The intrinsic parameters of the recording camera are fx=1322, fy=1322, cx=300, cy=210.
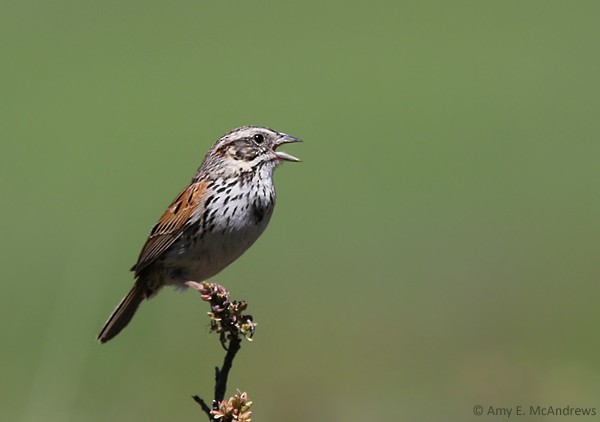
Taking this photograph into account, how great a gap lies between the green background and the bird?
1.09 meters

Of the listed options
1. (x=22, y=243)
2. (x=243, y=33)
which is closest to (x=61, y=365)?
(x=22, y=243)

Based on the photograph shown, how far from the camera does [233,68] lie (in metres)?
22.7

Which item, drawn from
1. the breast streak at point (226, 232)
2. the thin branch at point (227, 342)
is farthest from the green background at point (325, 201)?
the thin branch at point (227, 342)

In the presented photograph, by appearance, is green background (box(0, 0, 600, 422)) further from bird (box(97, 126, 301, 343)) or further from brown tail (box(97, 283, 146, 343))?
bird (box(97, 126, 301, 343))

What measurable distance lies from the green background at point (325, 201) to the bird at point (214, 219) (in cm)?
109

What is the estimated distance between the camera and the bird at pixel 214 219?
17.7ft

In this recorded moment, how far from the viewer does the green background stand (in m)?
9.54

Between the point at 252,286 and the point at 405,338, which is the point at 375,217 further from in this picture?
the point at 405,338

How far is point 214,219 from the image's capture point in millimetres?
5465

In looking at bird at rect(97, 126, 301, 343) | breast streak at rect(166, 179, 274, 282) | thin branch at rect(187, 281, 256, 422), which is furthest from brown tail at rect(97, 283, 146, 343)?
thin branch at rect(187, 281, 256, 422)

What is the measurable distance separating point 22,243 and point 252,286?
3347mm

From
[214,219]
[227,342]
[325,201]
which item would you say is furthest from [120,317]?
[325,201]

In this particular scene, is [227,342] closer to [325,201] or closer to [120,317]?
[120,317]

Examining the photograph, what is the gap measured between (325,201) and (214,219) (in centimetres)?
1074
